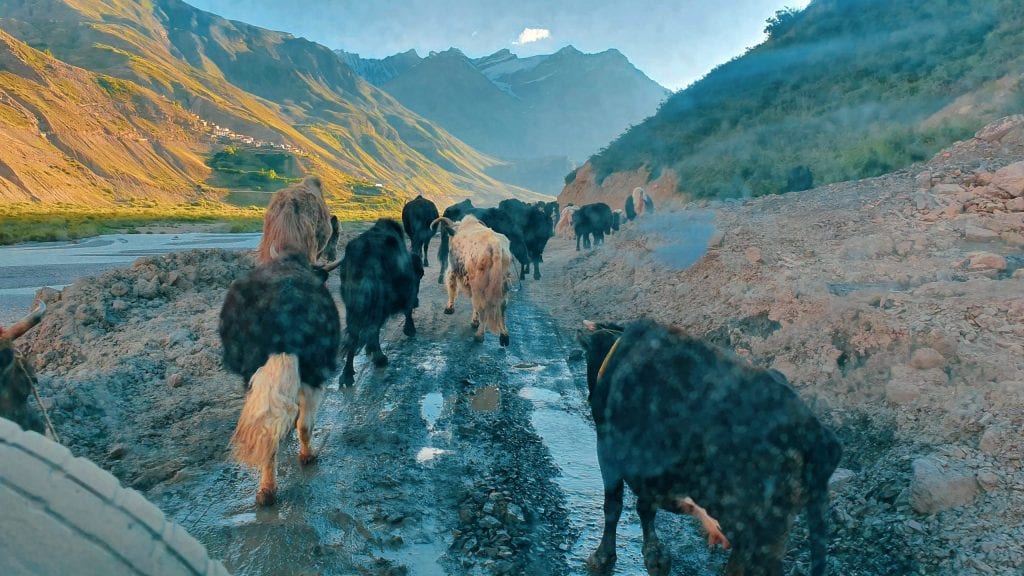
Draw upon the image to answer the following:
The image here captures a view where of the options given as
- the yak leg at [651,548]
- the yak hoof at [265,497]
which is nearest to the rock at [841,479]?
the yak leg at [651,548]

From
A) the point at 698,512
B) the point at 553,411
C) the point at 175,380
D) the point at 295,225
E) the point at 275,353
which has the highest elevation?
the point at 295,225

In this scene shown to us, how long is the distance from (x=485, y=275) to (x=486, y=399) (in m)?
3.10

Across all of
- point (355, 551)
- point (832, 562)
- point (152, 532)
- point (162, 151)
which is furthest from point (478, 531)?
point (162, 151)

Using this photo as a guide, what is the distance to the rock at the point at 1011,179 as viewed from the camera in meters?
8.96

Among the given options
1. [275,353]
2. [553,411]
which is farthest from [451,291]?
[275,353]

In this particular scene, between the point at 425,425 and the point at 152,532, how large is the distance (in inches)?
174

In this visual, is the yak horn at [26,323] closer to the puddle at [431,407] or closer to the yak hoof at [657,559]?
the puddle at [431,407]

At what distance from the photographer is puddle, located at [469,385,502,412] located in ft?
20.9

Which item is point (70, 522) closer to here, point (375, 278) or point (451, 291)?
point (375, 278)

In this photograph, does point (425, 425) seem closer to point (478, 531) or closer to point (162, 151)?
point (478, 531)

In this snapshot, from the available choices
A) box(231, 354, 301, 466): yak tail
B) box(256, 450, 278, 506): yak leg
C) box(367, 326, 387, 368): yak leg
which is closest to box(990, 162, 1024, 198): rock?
box(367, 326, 387, 368): yak leg

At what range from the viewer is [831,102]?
31266mm

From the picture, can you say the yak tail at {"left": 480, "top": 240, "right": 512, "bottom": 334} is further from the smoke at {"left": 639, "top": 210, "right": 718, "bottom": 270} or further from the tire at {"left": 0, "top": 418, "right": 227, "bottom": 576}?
the tire at {"left": 0, "top": 418, "right": 227, "bottom": 576}

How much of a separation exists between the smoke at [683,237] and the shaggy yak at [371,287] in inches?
224
